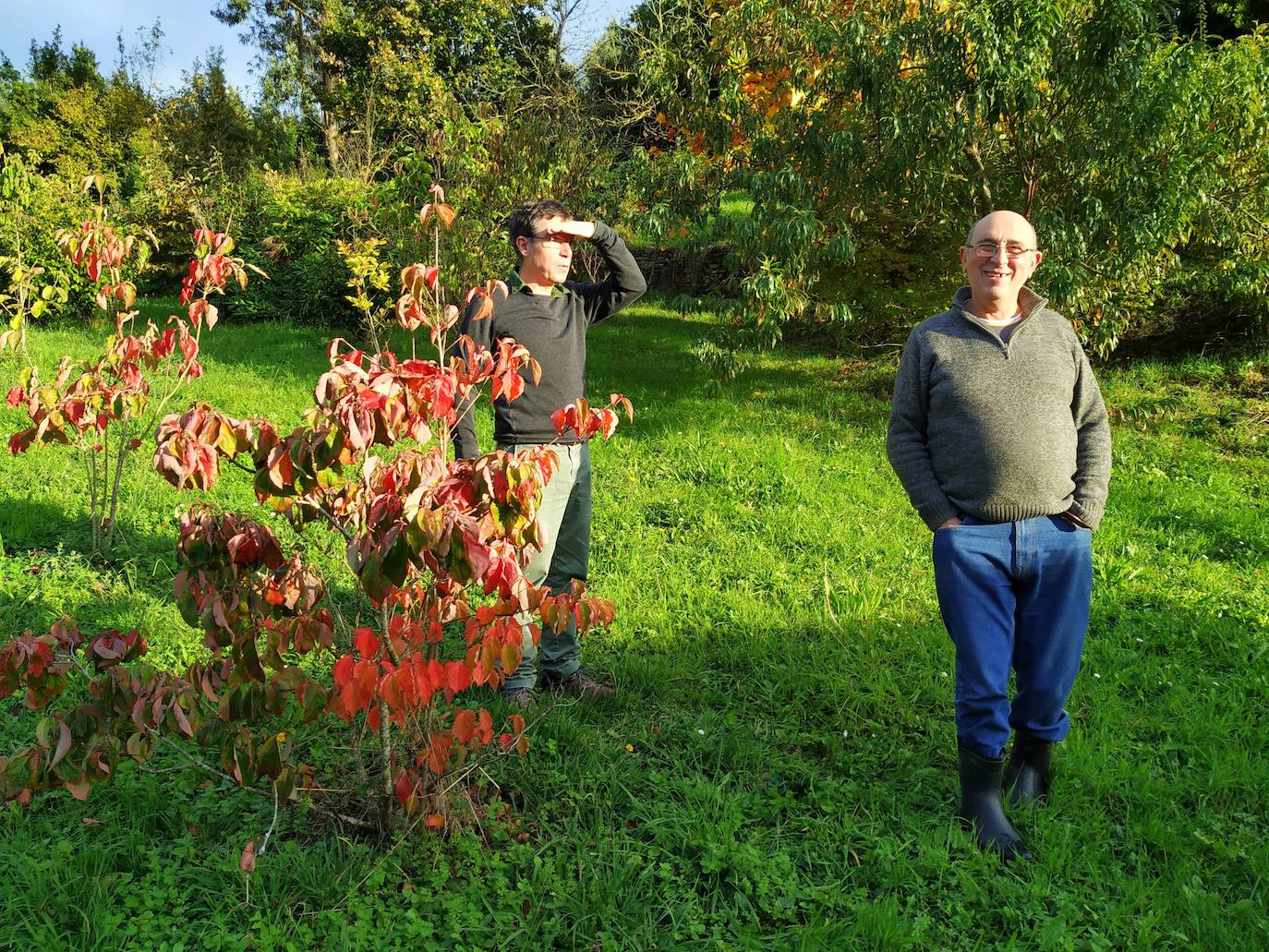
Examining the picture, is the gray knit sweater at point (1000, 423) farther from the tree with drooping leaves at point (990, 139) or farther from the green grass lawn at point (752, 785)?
the tree with drooping leaves at point (990, 139)

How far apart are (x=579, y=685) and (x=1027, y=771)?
5.82 ft

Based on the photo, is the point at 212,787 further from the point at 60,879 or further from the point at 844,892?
the point at 844,892

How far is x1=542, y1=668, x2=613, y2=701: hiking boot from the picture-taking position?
3785mm

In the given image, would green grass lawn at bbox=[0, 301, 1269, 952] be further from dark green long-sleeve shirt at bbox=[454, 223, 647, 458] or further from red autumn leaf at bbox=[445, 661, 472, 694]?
dark green long-sleeve shirt at bbox=[454, 223, 647, 458]

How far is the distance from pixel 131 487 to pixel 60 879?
4.00 metres

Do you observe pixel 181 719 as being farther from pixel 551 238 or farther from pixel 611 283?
pixel 611 283

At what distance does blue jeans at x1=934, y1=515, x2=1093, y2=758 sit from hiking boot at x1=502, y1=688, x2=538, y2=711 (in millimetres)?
1653

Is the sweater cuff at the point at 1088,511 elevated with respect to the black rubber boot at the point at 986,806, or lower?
elevated

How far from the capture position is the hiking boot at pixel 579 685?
3.79 metres

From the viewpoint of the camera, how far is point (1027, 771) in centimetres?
310

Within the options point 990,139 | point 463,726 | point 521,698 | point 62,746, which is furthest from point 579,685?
point 990,139

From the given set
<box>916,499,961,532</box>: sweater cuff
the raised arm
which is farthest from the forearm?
<box>916,499,961,532</box>: sweater cuff

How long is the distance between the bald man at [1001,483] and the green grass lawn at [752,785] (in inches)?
15.4

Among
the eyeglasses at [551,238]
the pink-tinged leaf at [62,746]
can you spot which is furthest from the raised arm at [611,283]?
the pink-tinged leaf at [62,746]
